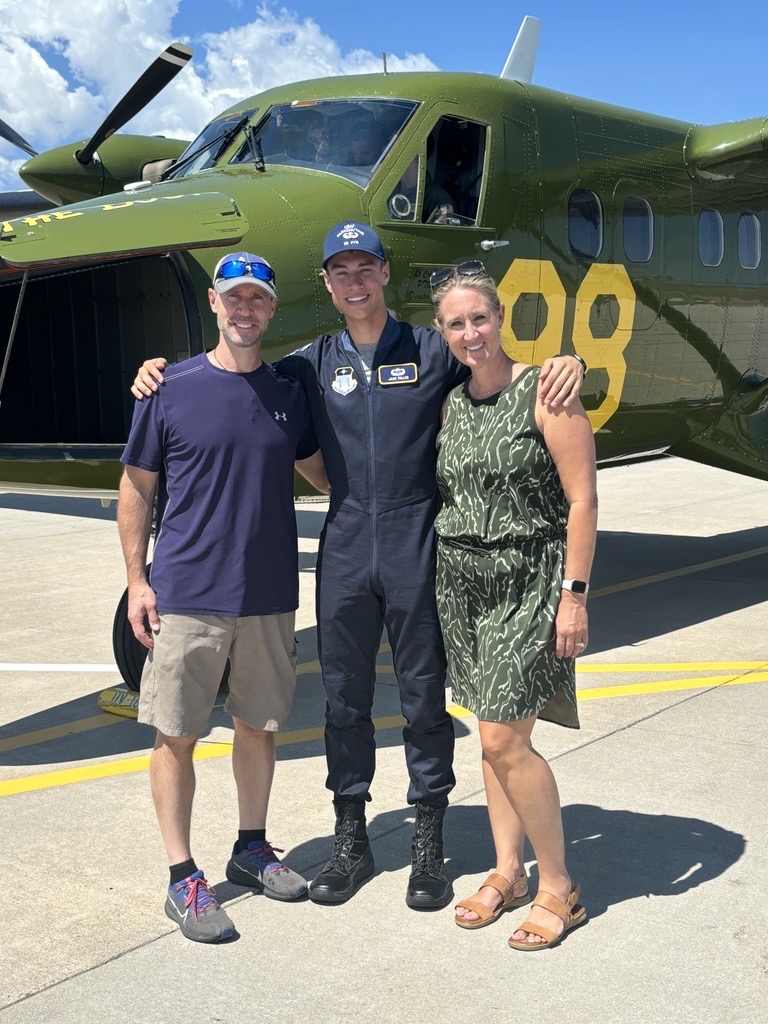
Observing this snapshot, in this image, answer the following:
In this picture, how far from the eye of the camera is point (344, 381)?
4609 millimetres

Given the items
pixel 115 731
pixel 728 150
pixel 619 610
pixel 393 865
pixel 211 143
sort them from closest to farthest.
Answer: pixel 393 865 < pixel 115 731 < pixel 211 143 < pixel 728 150 < pixel 619 610

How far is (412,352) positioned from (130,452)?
44.8 inches

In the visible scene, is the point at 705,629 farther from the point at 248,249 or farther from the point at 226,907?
the point at 226,907

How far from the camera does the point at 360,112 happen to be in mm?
7820

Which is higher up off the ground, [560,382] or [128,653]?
[560,382]

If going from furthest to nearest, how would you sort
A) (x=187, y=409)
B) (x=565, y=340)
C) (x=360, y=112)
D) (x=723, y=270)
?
(x=723, y=270) < (x=565, y=340) < (x=360, y=112) < (x=187, y=409)

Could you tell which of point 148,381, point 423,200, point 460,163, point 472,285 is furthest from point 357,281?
point 460,163

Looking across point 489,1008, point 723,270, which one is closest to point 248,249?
point 489,1008

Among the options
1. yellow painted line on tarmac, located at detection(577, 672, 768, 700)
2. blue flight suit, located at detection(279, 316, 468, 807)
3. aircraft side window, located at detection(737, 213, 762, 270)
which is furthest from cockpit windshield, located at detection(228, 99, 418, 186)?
aircraft side window, located at detection(737, 213, 762, 270)

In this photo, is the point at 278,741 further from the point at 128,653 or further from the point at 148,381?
the point at 148,381

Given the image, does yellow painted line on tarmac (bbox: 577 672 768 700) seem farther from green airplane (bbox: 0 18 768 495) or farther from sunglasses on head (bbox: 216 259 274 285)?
sunglasses on head (bbox: 216 259 274 285)

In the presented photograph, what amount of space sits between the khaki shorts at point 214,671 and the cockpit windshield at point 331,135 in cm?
378

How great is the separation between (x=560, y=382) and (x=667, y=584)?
742 centimetres

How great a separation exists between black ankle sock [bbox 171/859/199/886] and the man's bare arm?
31.6 inches
